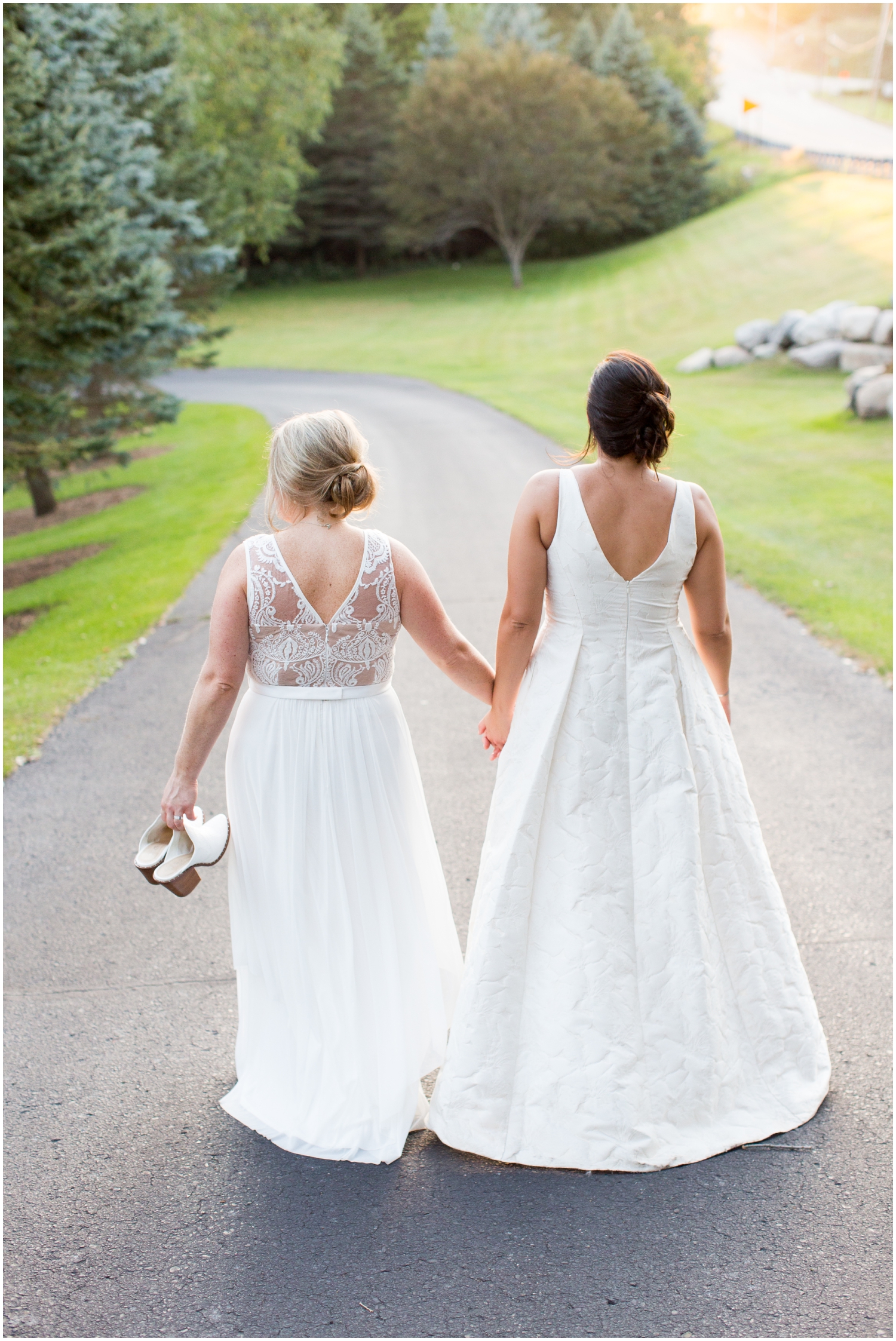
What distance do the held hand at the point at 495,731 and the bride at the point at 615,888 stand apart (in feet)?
0.50

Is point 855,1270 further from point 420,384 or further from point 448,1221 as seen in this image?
point 420,384

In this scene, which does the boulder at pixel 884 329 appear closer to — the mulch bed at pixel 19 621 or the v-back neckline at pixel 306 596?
the mulch bed at pixel 19 621

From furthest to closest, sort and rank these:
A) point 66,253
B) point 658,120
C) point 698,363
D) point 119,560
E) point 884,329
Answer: point 658,120
point 698,363
point 884,329
point 119,560
point 66,253

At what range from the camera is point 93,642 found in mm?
8656

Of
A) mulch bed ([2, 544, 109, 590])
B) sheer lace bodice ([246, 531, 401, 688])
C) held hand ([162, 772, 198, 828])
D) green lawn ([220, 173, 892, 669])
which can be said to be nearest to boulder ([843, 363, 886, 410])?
green lawn ([220, 173, 892, 669])

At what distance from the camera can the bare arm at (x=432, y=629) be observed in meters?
2.94

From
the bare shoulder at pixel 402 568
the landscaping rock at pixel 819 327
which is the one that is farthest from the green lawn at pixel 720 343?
the bare shoulder at pixel 402 568

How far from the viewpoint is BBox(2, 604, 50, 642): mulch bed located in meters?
10.2

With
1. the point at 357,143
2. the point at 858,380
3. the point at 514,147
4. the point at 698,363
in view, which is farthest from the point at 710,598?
the point at 357,143

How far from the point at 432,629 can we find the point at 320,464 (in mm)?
611

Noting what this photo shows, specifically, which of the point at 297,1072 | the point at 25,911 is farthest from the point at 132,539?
the point at 297,1072

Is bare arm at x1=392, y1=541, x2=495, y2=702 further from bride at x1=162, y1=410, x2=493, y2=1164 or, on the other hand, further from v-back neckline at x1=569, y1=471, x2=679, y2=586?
v-back neckline at x1=569, y1=471, x2=679, y2=586

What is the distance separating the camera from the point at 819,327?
21.3 m

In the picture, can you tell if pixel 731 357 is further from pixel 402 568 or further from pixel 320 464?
pixel 320 464
